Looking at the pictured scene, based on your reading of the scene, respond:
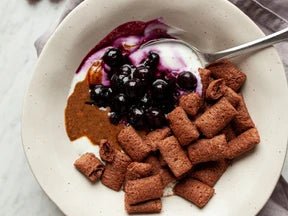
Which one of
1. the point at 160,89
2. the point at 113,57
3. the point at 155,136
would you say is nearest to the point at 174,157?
the point at 155,136

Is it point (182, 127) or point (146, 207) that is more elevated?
point (182, 127)

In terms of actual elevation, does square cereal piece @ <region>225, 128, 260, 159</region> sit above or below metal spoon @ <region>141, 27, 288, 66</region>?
below

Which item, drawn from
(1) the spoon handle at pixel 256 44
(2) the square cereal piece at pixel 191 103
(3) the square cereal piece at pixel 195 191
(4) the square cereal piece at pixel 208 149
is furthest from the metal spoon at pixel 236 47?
(3) the square cereal piece at pixel 195 191

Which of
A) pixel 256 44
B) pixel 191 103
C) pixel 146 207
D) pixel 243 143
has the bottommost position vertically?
pixel 146 207

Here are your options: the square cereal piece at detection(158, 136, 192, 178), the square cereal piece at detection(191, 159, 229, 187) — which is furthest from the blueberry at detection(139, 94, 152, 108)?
the square cereal piece at detection(191, 159, 229, 187)

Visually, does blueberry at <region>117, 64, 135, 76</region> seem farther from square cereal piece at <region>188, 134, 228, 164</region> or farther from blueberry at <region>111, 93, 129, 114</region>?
square cereal piece at <region>188, 134, 228, 164</region>

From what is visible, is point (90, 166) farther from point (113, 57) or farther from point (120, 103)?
point (113, 57)

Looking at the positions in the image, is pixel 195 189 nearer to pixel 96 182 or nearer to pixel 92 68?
pixel 96 182
